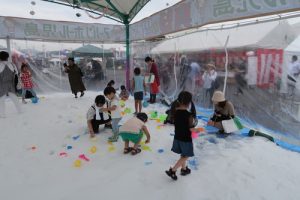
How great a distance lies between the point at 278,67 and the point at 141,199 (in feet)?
12.2

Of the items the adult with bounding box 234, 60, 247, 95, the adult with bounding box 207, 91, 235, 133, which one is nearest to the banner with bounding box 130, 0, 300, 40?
the adult with bounding box 234, 60, 247, 95

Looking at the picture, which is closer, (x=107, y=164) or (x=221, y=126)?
(x=107, y=164)

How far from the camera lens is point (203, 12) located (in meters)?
6.07

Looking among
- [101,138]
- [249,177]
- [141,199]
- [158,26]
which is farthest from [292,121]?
[158,26]

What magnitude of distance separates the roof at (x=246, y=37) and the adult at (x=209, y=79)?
548 mm

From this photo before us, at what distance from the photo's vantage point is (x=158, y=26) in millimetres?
8891

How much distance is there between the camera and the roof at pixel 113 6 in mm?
10073

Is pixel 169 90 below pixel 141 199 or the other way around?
the other way around

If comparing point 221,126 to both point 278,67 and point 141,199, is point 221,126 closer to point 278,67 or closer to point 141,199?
point 278,67

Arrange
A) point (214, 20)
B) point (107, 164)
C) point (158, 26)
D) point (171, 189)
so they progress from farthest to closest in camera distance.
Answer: point (158, 26) < point (214, 20) < point (107, 164) < point (171, 189)

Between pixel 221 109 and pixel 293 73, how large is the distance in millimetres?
1480

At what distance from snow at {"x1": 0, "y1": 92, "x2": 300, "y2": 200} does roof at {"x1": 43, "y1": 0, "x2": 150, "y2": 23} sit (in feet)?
21.3

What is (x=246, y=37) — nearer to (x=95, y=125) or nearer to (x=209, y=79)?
(x=209, y=79)

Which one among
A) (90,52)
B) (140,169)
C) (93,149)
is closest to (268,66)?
(140,169)
